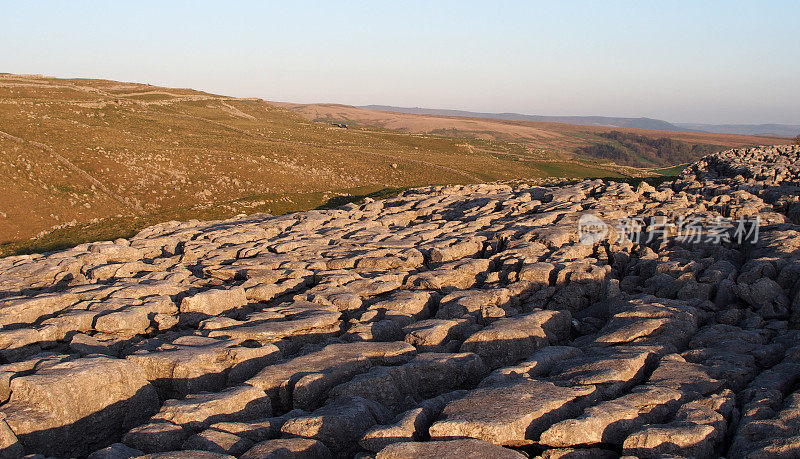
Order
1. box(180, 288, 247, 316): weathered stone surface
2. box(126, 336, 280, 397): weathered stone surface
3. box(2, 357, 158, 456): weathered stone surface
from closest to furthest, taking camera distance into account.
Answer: box(2, 357, 158, 456): weathered stone surface < box(126, 336, 280, 397): weathered stone surface < box(180, 288, 247, 316): weathered stone surface

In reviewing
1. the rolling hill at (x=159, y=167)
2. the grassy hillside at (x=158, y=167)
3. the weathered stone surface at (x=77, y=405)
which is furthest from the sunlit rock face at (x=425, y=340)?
the rolling hill at (x=159, y=167)

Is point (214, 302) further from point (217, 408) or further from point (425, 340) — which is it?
point (425, 340)

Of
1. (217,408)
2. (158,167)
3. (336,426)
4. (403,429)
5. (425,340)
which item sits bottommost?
(217,408)

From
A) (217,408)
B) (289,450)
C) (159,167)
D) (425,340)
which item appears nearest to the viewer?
(289,450)

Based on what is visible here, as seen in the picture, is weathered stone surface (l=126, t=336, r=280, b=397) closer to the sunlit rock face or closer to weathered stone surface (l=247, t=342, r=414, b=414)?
the sunlit rock face

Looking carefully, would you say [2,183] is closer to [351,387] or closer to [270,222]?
[270,222]

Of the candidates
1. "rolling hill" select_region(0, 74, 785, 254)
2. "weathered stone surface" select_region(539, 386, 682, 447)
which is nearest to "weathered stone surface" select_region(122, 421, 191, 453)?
"weathered stone surface" select_region(539, 386, 682, 447)

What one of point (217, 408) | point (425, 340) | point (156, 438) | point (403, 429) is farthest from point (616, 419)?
point (156, 438)

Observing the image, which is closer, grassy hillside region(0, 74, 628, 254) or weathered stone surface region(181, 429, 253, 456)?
weathered stone surface region(181, 429, 253, 456)

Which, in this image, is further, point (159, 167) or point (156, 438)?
point (159, 167)

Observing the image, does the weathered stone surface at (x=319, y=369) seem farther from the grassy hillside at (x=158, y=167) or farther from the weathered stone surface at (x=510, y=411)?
the grassy hillside at (x=158, y=167)

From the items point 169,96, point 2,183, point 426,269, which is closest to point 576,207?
point 426,269

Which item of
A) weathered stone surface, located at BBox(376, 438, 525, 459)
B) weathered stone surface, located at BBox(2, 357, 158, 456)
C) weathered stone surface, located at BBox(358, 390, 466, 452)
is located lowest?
weathered stone surface, located at BBox(2, 357, 158, 456)

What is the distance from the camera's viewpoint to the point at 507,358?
1889 centimetres
